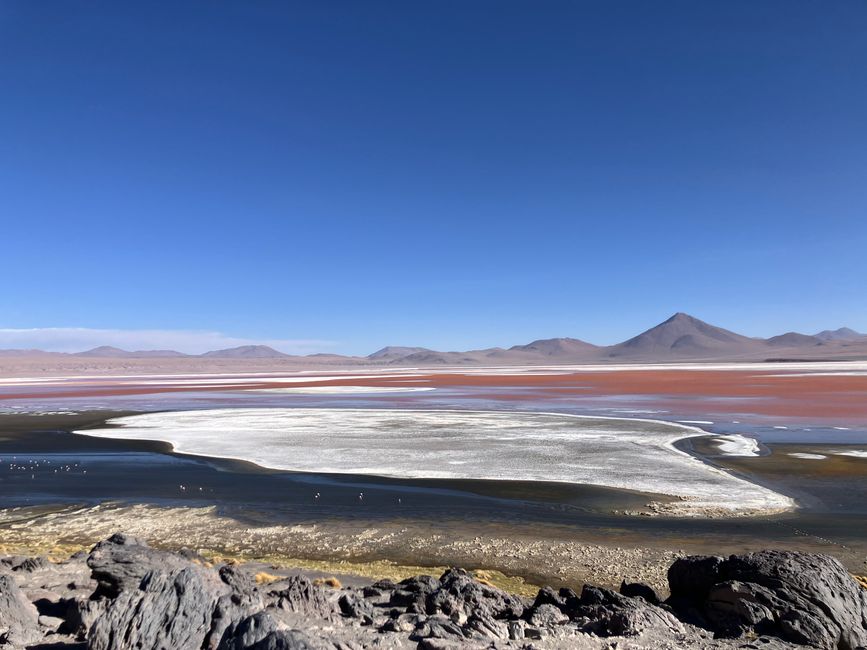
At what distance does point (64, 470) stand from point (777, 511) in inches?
720

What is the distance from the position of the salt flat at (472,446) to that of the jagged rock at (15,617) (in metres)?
10.6

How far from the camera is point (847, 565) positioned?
9.31 m

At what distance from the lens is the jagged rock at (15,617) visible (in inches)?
229

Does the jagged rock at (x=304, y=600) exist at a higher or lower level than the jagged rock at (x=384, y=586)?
higher

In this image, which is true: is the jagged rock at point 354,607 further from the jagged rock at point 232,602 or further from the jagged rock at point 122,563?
the jagged rock at point 122,563

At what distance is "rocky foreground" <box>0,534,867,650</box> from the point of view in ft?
17.3

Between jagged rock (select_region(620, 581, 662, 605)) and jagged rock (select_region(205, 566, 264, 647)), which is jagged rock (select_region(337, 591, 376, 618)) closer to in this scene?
jagged rock (select_region(205, 566, 264, 647))

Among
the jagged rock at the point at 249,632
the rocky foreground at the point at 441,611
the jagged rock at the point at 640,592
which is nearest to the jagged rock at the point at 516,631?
the rocky foreground at the point at 441,611

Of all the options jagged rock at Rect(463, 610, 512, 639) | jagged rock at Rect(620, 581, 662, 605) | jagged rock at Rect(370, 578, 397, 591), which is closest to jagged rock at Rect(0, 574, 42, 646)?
jagged rock at Rect(370, 578, 397, 591)

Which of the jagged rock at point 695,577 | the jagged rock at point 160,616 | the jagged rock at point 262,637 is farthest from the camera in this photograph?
the jagged rock at point 695,577

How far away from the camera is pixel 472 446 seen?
68.8 feet

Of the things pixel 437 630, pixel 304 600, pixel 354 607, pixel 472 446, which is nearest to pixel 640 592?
pixel 437 630

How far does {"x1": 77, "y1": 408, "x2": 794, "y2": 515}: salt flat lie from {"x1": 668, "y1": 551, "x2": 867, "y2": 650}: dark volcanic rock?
6.21 meters

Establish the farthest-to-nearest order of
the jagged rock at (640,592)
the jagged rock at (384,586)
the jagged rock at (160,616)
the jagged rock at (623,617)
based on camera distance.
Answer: the jagged rock at (384,586)
the jagged rock at (640,592)
the jagged rock at (623,617)
the jagged rock at (160,616)
